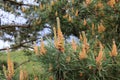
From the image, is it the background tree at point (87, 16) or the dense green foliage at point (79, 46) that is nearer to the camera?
the dense green foliage at point (79, 46)

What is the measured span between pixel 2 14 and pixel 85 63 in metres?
4.86

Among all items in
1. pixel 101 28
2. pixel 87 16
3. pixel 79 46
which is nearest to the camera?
pixel 79 46

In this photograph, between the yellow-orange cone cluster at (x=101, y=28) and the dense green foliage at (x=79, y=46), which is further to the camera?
the yellow-orange cone cluster at (x=101, y=28)

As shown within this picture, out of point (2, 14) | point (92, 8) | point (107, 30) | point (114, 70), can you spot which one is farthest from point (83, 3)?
point (2, 14)

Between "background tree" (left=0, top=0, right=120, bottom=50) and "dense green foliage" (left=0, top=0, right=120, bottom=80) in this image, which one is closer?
"dense green foliage" (left=0, top=0, right=120, bottom=80)

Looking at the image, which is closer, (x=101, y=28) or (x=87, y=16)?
(x=101, y=28)

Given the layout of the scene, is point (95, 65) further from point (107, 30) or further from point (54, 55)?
point (107, 30)

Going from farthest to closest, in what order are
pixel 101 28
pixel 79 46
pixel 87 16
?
pixel 87 16
pixel 101 28
pixel 79 46

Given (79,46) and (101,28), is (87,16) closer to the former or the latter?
(101,28)

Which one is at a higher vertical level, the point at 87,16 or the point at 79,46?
the point at 87,16

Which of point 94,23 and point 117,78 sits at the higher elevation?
point 94,23

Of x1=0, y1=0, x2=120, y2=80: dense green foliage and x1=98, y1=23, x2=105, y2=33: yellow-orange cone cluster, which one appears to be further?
x1=98, y1=23, x2=105, y2=33: yellow-orange cone cluster

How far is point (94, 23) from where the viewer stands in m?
3.90

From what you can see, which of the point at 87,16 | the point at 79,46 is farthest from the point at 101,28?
the point at 79,46
